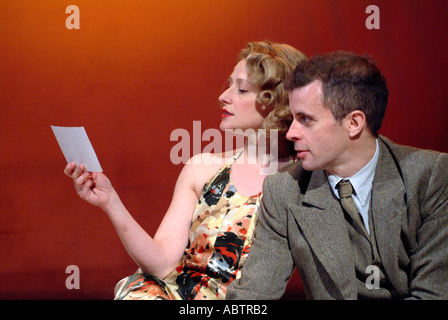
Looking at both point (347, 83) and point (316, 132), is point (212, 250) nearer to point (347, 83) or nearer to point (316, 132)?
point (316, 132)

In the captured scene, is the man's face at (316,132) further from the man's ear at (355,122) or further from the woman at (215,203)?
the woman at (215,203)

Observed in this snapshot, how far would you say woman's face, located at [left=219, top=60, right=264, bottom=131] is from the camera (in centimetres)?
222

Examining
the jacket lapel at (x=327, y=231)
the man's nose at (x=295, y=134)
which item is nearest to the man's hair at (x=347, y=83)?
the man's nose at (x=295, y=134)

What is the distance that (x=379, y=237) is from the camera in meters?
1.72

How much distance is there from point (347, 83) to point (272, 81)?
1.72 feet

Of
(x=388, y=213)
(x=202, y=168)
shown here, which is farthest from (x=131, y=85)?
(x=388, y=213)

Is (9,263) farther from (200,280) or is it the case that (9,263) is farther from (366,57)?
(366,57)

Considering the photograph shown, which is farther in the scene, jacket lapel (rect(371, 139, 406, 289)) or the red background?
the red background

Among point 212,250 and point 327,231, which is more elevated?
point 327,231

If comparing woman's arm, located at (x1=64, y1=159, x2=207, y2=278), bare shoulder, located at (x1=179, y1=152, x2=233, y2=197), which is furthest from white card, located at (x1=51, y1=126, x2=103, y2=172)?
bare shoulder, located at (x1=179, y1=152, x2=233, y2=197)

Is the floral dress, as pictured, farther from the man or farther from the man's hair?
the man's hair

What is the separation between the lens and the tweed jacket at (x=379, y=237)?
5.51ft

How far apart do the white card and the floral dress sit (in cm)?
50

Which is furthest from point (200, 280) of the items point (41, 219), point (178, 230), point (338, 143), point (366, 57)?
point (41, 219)
